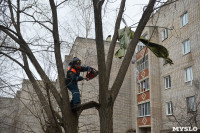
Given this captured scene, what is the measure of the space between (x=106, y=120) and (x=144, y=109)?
17.1m

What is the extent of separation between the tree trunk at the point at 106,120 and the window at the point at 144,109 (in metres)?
16.5

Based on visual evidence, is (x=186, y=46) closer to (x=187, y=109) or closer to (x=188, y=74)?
(x=188, y=74)

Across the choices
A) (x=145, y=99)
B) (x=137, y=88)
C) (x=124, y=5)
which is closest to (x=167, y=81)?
(x=145, y=99)

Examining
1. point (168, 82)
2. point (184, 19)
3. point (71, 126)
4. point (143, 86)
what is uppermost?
point (184, 19)

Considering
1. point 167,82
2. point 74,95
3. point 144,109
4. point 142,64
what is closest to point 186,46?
point 167,82

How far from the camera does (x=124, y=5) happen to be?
14.9ft

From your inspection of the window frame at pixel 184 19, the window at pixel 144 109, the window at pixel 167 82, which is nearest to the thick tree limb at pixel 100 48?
the window frame at pixel 184 19

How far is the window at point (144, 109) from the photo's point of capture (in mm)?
19434

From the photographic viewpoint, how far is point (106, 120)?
11.6 ft

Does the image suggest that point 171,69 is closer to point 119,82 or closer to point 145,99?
point 145,99

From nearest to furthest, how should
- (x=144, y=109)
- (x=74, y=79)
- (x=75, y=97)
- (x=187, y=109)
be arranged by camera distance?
(x=75, y=97)
(x=74, y=79)
(x=187, y=109)
(x=144, y=109)

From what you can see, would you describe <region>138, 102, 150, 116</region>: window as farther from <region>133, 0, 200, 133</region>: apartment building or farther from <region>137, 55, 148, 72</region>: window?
<region>137, 55, 148, 72</region>: window

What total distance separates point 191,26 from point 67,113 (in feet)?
45.0

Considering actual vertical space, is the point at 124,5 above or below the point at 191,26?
below
